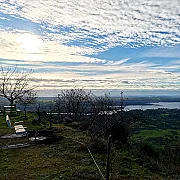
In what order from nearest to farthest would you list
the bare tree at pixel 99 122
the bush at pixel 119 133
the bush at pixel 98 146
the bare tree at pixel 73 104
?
the bush at pixel 98 146, the bare tree at pixel 99 122, the bush at pixel 119 133, the bare tree at pixel 73 104

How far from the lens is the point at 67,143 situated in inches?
320

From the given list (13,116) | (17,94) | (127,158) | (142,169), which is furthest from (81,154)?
(17,94)

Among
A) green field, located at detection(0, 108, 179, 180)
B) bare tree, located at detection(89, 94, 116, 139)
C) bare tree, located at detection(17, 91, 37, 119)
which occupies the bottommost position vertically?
green field, located at detection(0, 108, 179, 180)

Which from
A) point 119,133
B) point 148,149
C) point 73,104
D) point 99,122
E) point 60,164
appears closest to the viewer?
point 60,164

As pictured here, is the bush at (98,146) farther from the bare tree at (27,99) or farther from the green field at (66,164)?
the bare tree at (27,99)

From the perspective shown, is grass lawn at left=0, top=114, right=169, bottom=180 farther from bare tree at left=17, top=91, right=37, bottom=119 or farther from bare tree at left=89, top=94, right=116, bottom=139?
bare tree at left=17, top=91, right=37, bottom=119

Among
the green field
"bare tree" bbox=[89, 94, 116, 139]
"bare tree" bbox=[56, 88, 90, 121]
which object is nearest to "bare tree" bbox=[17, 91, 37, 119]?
"bare tree" bbox=[56, 88, 90, 121]

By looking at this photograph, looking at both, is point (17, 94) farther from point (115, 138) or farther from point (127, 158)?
point (127, 158)

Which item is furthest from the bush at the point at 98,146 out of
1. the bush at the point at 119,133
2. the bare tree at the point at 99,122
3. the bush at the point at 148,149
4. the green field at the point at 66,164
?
the bush at the point at 148,149

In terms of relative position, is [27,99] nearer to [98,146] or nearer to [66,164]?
[98,146]

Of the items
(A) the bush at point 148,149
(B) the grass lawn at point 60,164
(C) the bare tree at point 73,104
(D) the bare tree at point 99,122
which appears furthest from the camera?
(C) the bare tree at point 73,104

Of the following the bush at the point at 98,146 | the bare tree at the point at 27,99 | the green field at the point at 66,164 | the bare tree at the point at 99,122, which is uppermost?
the bare tree at the point at 27,99

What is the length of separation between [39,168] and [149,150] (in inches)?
178

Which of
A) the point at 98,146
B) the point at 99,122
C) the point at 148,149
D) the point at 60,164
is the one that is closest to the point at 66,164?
the point at 60,164
